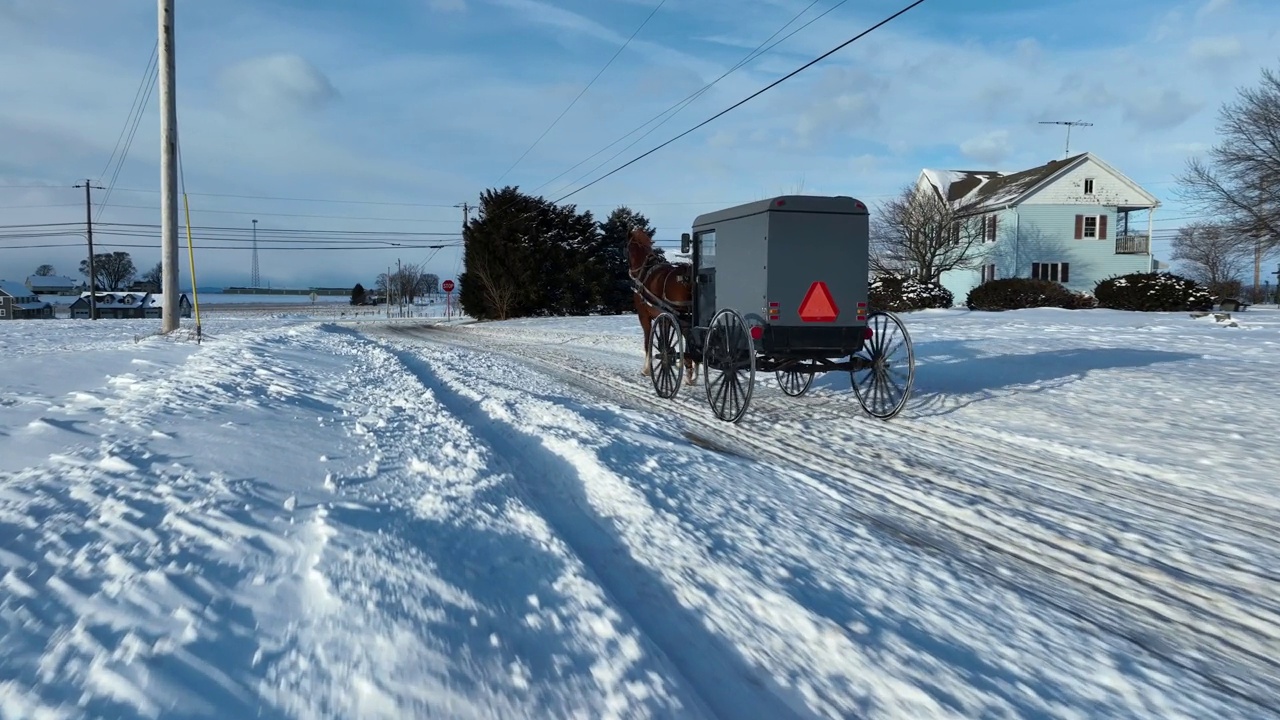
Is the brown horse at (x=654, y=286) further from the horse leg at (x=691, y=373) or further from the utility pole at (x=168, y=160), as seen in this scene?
the utility pole at (x=168, y=160)

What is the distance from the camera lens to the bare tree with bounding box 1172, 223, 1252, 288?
91.1ft

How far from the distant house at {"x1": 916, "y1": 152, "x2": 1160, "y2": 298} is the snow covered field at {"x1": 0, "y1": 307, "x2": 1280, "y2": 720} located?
36.5m

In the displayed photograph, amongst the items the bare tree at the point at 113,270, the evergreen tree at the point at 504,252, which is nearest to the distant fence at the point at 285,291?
the bare tree at the point at 113,270

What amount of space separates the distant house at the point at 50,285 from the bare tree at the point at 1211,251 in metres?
151

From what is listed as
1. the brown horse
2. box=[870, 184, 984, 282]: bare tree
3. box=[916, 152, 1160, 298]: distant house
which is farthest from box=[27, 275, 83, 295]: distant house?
the brown horse

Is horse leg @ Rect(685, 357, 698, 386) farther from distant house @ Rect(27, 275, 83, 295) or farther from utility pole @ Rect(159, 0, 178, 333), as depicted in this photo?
distant house @ Rect(27, 275, 83, 295)

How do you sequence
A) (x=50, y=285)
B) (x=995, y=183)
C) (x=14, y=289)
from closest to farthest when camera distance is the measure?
(x=995, y=183) → (x=14, y=289) → (x=50, y=285)

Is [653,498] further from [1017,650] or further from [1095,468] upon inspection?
[1095,468]

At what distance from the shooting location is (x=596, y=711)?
262cm

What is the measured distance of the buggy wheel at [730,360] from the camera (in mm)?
8289

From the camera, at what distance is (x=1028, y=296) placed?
3064cm

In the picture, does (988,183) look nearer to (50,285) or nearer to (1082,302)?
(1082,302)

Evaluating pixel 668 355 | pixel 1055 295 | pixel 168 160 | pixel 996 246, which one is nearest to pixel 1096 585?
pixel 668 355

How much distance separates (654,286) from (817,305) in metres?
4.08
